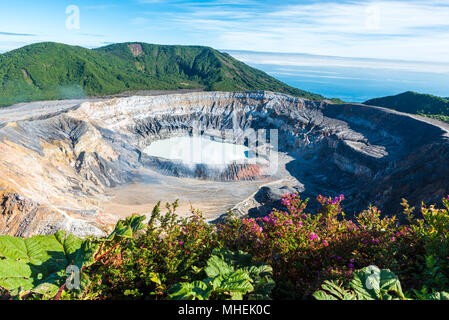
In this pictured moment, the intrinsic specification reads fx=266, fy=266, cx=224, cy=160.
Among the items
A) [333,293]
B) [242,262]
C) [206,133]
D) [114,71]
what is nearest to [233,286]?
[333,293]

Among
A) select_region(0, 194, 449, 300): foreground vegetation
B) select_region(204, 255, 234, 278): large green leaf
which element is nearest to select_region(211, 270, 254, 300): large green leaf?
select_region(0, 194, 449, 300): foreground vegetation

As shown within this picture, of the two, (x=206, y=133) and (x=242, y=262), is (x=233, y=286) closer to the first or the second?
(x=242, y=262)

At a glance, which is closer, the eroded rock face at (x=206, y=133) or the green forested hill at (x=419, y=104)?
the eroded rock face at (x=206, y=133)

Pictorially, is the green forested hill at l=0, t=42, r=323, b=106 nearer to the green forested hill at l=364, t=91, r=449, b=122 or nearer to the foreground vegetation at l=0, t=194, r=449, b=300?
the green forested hill at l=364, t=91, r=449, b=122

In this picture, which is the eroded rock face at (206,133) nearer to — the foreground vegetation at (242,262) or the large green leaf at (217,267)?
the foreground vegetation at (242,262)

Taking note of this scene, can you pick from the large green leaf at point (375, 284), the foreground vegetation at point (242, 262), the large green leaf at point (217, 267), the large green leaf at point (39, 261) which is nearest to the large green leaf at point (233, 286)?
the foreground vegetation at point (242, 262)

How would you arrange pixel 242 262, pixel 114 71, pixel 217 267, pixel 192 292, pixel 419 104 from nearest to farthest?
pixel 192 292
pixel 217 267
pixel 242 262
pixel 419 104
pixel 114 71
